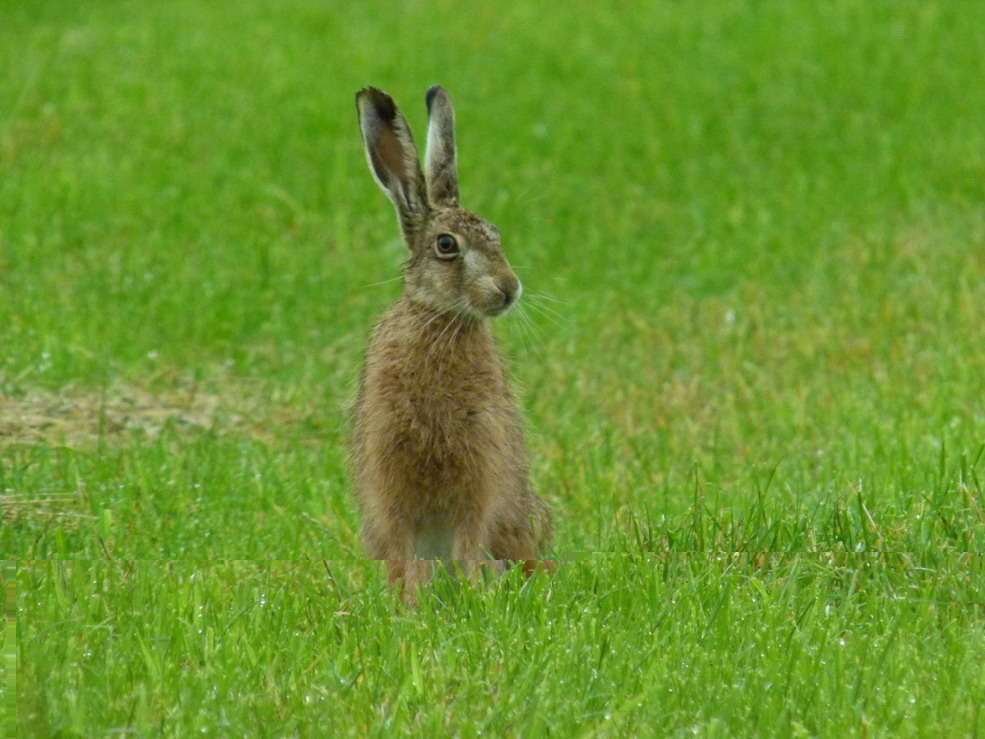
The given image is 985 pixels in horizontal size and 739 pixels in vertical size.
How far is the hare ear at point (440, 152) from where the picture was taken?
19.9 ft

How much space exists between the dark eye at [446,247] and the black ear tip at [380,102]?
483 mm

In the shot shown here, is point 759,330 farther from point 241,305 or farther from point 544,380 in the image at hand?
point 241,305

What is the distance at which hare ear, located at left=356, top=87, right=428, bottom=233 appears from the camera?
6016mm

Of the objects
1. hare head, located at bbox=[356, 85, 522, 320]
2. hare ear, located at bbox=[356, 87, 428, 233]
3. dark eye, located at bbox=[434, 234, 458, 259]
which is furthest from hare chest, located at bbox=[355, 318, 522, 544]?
hare ear, located at bbox=[356, 87, 428, 233]

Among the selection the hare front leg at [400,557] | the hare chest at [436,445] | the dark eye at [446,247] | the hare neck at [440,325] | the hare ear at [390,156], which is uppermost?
the hare ear at [390,156]

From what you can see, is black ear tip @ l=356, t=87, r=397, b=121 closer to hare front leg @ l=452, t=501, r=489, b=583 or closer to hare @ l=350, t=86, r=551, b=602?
hare @ l=350, t=86, r=551, b=602

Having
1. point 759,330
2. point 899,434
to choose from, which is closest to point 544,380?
point 759,330

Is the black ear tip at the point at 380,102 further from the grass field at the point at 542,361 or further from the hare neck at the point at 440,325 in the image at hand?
the grass field at the point at 542,361

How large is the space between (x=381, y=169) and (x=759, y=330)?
15.8ft

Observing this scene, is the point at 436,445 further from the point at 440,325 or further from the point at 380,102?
the point at 380,102

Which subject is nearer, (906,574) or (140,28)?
(906,574)

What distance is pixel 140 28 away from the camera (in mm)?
16781

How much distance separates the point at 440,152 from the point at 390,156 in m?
0.18

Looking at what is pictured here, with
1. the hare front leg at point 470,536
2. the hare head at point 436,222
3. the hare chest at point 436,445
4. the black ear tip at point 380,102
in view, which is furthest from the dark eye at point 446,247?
the hare front leg at point 470,536
